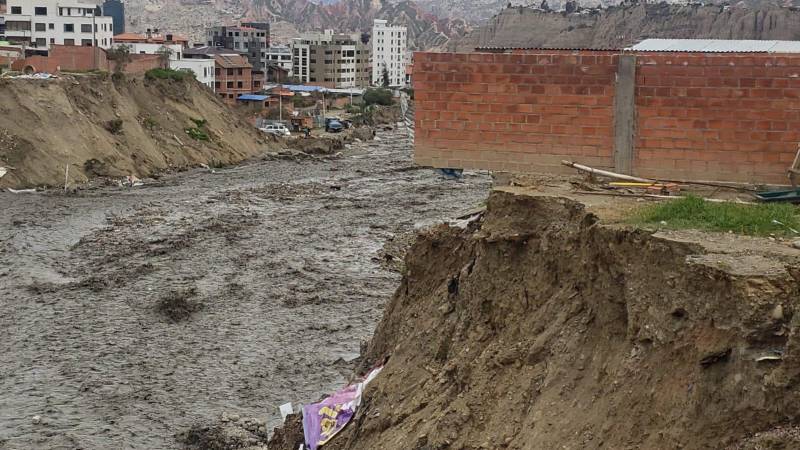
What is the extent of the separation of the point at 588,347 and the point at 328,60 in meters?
96.8

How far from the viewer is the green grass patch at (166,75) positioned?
2170 inches

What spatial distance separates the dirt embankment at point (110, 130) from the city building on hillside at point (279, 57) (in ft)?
151

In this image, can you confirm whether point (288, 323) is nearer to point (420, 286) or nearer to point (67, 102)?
point (420, 286)

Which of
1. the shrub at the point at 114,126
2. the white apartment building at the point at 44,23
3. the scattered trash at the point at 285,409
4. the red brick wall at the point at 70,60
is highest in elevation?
the white apartment building at the point at 44,23

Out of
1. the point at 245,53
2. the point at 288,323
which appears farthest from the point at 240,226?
the point at 245,53

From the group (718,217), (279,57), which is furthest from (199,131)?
(279,57)

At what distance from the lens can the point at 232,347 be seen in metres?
19.4

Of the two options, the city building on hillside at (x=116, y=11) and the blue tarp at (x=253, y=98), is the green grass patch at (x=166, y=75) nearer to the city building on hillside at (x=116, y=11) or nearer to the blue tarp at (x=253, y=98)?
the blue tarp at (x=253, y=98)

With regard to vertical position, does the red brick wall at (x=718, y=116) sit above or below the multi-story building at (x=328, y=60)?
below

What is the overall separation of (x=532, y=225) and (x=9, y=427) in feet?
30.5

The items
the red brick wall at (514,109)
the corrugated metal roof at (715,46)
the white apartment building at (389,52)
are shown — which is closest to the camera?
the red brick wall at (514,109)

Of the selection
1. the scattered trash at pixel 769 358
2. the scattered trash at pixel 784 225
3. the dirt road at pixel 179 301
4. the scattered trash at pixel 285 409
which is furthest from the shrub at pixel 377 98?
the scattered trash at pixel 769 358

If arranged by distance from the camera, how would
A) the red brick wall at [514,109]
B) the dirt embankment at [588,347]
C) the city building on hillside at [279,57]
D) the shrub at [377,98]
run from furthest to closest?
the city building on hillside at [279,57], the shrub at [377,98], the red brick wall at [514,109], the dirt embankment at [588,347]

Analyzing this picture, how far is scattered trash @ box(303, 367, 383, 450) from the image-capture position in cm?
1088
